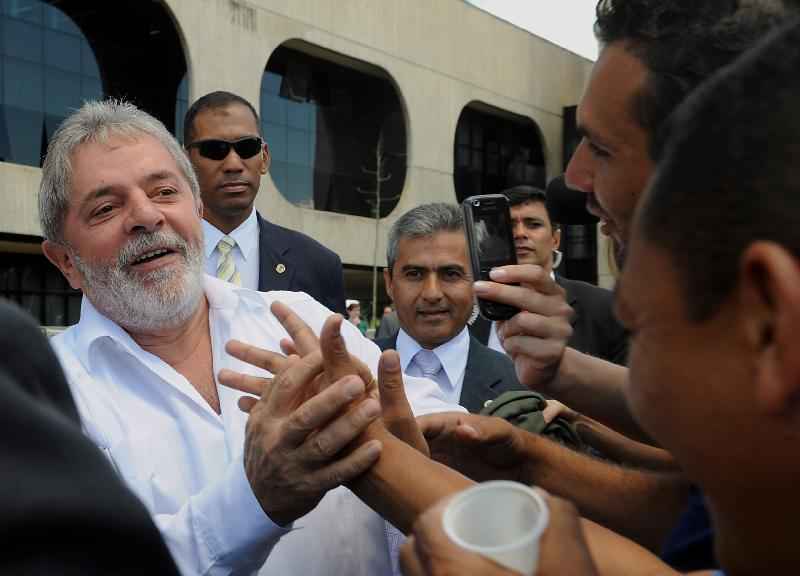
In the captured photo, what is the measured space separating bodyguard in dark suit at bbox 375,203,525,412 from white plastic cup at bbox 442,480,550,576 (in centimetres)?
259

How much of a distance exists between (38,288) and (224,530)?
56.9 ft

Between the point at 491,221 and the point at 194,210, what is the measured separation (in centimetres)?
106

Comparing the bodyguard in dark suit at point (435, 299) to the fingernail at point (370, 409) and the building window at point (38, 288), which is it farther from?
the building window at point (38, 288)

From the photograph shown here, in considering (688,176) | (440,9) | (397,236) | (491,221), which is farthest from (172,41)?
(688,176)

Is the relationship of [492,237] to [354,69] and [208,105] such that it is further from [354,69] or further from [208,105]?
[354,69]

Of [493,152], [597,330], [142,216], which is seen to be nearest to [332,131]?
[493,152]

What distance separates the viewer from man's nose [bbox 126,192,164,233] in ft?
8.55

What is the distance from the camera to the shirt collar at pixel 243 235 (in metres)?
4.38

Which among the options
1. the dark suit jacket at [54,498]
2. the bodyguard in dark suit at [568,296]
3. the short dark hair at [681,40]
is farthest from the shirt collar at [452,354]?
the dark suit jacket at [54,498]

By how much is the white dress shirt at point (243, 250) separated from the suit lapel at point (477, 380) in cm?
130

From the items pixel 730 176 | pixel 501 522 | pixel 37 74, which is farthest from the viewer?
pixel 37 74

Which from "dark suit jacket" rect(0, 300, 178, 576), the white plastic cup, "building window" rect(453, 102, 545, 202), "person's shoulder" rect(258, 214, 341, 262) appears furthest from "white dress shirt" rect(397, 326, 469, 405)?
"building window" rect(453, 102, 545, 202)

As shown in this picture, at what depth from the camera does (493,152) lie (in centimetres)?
2777

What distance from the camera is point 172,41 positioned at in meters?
18.3
